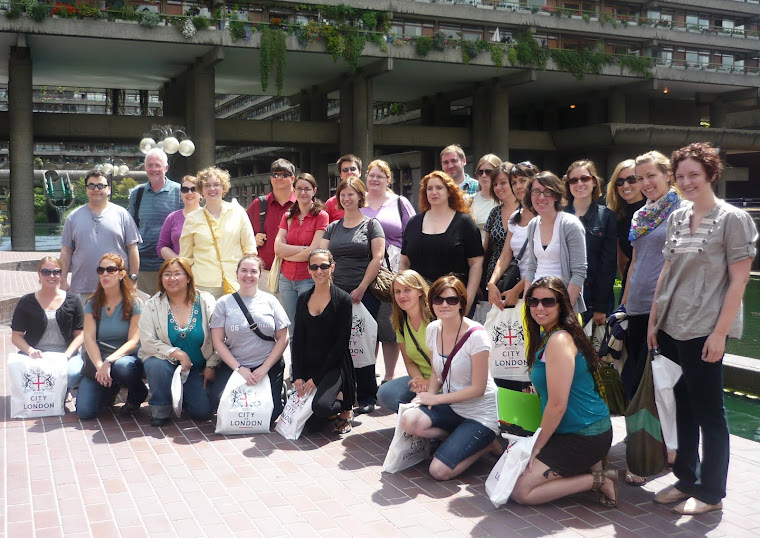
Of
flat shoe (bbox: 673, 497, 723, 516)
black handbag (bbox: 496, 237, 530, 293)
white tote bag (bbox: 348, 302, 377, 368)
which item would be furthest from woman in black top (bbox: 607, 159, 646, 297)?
white tote bag (bbox: 348, 302, 377, 368)

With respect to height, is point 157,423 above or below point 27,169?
below

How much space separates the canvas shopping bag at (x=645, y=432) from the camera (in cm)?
438

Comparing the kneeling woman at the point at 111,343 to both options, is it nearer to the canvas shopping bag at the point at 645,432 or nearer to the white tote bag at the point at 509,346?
the white tote bag at the point at 509,346

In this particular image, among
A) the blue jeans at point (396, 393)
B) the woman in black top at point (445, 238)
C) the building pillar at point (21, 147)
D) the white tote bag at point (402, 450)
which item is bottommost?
the white tote bag at point (402, 450)

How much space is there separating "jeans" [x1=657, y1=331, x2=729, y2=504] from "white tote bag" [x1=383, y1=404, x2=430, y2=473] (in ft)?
5.41

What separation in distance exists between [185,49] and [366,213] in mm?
28661

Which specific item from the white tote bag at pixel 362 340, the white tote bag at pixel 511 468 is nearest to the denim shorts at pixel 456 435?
the white tote bag at pixel 511 468

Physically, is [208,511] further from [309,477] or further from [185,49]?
[185,49]

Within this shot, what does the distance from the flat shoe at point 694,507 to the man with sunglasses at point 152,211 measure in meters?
5.28

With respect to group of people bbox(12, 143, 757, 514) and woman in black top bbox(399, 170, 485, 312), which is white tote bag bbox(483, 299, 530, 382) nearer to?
group of people bbox(12, 143, 757, 514)

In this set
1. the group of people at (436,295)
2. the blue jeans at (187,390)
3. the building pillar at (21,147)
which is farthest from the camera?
the building pillar at (21,147)

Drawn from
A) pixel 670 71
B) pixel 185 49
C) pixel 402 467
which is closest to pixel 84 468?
pixel 402 467

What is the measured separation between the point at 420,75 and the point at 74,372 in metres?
34.3

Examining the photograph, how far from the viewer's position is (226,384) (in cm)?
596
